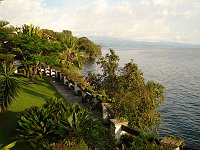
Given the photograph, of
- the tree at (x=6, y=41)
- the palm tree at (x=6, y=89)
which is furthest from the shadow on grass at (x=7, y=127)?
the tree at (x=6, y=41)

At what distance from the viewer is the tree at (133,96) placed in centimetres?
1818

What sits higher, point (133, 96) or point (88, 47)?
point (88, 47)

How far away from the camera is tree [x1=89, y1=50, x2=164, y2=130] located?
59.6 feet

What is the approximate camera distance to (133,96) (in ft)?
63.0

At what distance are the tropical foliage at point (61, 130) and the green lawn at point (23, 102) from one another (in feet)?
3.29

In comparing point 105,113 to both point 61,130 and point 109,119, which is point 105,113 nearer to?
point 109,119

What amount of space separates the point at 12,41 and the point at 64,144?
18.9m

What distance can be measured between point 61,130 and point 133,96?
6643mm

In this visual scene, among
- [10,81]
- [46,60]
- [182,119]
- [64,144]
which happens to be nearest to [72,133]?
[64,144]

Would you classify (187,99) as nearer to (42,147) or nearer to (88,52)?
(42,147)

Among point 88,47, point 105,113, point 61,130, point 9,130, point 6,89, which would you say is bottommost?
point 9,130

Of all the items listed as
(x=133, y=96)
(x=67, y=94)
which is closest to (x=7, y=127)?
(x=133, y=96)

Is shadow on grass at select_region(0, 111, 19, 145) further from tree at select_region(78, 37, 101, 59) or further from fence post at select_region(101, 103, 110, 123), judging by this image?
tree at select_region(78, 37, 101, 59)

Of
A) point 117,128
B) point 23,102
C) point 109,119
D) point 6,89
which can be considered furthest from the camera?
point 23,102
